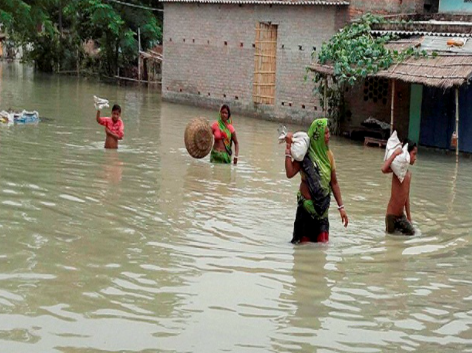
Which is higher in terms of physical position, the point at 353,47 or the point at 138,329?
the point at 353,47

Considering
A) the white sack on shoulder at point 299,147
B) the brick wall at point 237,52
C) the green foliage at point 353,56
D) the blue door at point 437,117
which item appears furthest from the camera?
the brick wall at point 237,52

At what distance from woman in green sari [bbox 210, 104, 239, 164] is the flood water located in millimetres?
185

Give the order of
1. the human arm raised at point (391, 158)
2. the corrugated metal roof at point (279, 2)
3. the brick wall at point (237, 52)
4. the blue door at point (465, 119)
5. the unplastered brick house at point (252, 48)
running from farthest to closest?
1. the brick wall at point (237, 52)
2. the unplastered brick house at point (252, 48)
3. the corrugated metal roof at point (279, 2)
4. the blue door at point (465, 119)
5. the human arm raised at point (391, 158)

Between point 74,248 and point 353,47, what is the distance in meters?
11.9

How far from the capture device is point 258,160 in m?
15.1

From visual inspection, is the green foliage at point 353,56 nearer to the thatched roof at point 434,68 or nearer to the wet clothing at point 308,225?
the thatched roof at point 434,68

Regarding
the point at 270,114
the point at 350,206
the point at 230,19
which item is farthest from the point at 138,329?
the point at 230,19

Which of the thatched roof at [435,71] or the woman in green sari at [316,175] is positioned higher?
the thatched roof at [435,71]

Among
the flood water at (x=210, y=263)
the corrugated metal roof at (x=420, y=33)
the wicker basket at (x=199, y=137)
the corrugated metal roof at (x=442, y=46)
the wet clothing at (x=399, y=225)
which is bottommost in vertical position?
the flood water at (x=210, y=263)

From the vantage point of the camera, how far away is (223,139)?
44.4ft

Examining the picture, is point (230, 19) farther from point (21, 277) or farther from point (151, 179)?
point (21, 277)

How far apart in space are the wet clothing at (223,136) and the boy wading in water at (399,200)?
4.63 meters

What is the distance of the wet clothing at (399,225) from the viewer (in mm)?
9117

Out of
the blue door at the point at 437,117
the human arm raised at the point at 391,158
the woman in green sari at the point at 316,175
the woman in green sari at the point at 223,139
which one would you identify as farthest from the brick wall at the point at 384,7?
the woman in green sari at the point at 316,175
